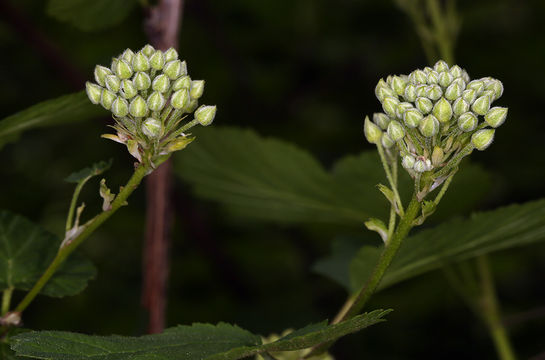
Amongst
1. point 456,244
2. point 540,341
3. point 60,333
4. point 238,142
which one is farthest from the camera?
point 540,341

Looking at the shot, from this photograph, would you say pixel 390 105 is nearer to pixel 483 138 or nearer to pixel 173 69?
pixel 483 138

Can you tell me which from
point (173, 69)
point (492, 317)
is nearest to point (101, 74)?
point (173, 69)

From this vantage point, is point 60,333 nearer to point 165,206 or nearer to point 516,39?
point 165,206

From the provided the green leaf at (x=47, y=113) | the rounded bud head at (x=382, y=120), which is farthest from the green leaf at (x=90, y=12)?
the rounded bud head at (x=382, y=120)

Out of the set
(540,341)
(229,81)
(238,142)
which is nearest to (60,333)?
(238,142)

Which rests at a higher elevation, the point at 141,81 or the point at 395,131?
the point at 141,81
